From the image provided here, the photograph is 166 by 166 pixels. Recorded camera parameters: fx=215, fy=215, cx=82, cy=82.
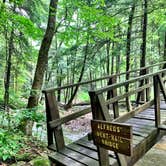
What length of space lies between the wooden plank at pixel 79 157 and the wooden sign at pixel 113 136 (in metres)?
0.66

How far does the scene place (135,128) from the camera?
441cm

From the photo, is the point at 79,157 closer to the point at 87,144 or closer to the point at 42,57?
the point at 87,144

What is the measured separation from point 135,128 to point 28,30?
11.2ft

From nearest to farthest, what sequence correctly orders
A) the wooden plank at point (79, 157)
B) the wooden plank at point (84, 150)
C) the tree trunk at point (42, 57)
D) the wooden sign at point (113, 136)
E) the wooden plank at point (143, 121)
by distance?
the wooden sign at point (113, 136) < the wooden plank at point (79, 157) < the wooden plank at point (84, 150) < the wooden plank at point (143, 121) < the tree trunk at point (42, 57)

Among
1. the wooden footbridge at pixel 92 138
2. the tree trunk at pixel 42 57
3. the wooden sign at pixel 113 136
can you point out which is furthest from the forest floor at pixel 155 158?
the tree trunk at pixel 42 57

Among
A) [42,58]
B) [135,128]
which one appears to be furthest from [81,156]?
[42,58]

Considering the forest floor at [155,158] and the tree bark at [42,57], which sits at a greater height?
the tree bark at [42,57]

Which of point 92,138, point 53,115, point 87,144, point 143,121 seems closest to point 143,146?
point 87,144

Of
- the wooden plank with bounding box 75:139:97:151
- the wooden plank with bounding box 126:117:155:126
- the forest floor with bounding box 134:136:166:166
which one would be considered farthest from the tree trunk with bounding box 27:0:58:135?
the forest floor with bounding box 134:136:166:166

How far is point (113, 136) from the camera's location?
258 cm

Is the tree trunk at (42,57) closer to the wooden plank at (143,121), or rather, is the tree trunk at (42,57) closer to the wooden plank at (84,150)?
the wooden plank at (84,150)

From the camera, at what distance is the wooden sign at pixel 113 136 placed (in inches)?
96.5

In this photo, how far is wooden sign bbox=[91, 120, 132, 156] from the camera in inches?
96.5

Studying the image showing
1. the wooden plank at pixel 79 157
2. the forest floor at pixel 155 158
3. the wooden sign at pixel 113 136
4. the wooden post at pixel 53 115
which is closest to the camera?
the wooden sign at pixel 113 136
